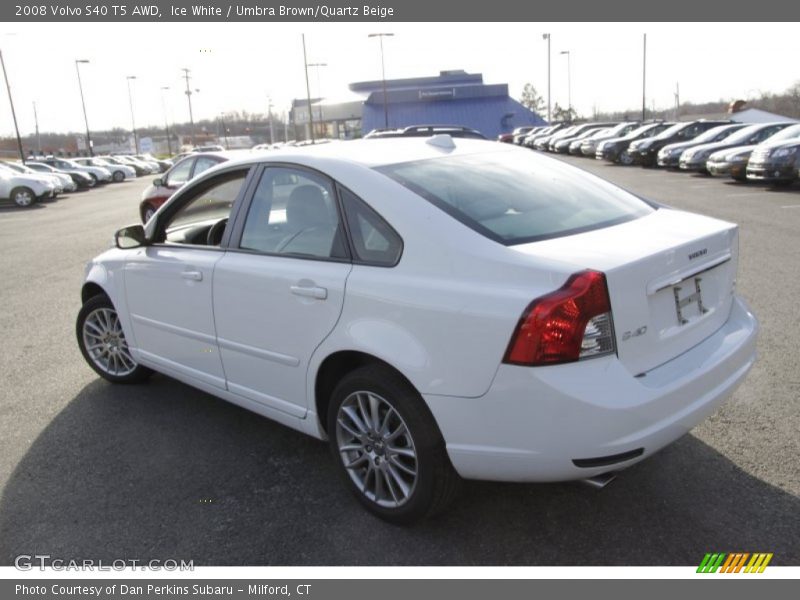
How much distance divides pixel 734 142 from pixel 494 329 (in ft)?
68.0

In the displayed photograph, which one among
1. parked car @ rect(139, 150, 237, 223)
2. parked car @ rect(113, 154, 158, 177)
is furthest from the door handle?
parked car @ rect(113, 154, 158, 177)

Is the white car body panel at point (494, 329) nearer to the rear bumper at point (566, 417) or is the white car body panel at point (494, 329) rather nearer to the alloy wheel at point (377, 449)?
the rear bumper at point (566, 417)

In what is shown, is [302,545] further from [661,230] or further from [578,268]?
[661,230]

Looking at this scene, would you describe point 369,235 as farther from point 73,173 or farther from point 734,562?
point 73,173

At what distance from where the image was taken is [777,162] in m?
15.5

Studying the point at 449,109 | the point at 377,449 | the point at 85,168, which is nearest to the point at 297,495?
the point at 377,449

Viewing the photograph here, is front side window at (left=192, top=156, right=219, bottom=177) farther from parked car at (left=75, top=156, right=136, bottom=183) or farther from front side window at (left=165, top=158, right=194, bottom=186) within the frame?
parked car at (left=75, top=156, right=136, bottom=183)

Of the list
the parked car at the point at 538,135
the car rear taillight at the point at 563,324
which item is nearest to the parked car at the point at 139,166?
the parked car at the point at 538,135

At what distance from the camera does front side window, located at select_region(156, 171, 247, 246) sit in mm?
4168

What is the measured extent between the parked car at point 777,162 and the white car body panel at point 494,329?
45.4ft

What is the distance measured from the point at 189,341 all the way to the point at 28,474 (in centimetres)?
111

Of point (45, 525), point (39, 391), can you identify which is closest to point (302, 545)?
point (45, 525)

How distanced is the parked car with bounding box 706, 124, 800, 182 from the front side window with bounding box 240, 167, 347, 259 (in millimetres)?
16383

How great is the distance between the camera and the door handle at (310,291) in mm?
3193
